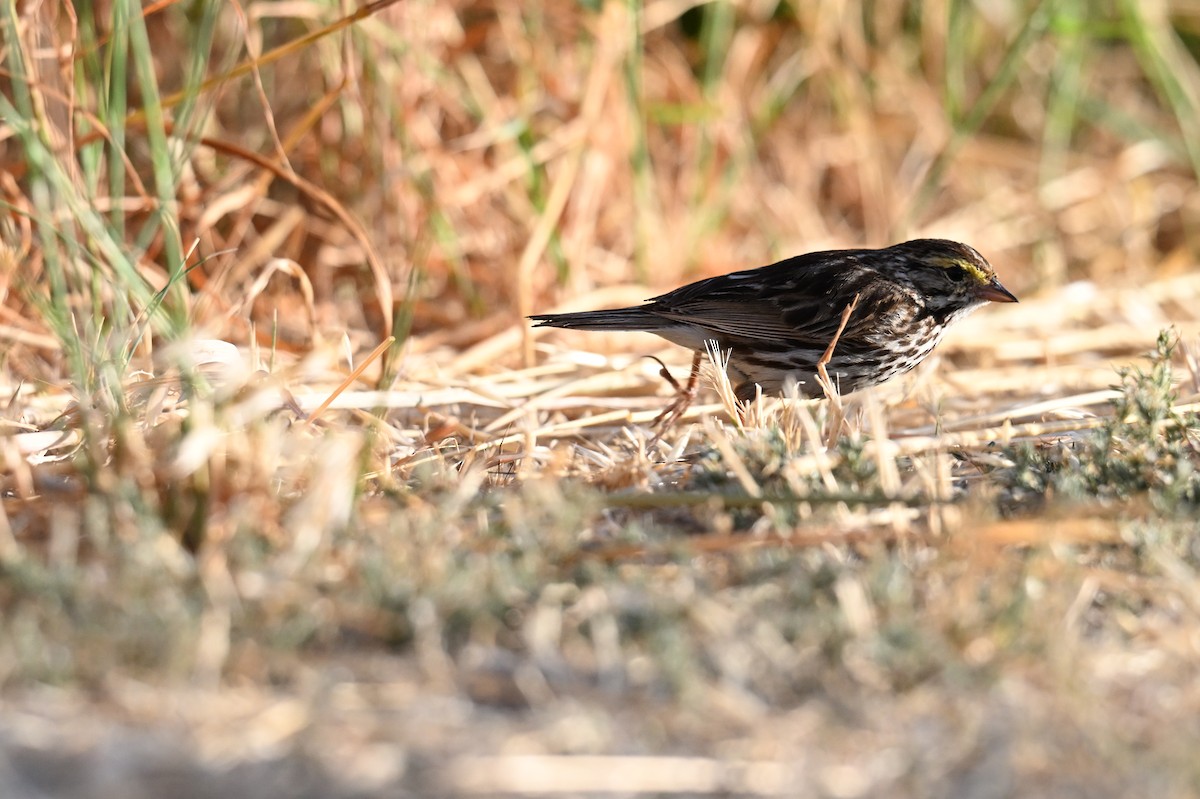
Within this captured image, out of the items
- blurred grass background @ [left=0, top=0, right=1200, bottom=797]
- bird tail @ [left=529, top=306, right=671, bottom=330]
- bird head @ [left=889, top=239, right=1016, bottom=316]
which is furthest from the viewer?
bird head @ [left=889, top=239, right=1016, bottom=316]

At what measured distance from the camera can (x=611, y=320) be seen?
4.36 metres

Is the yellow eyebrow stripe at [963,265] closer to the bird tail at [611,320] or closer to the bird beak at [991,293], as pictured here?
the bird beak at [991,293]

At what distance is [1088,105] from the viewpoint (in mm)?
7230

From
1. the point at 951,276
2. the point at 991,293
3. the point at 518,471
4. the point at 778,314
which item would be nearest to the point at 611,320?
the point at 778,314

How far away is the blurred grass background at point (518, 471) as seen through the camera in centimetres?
217

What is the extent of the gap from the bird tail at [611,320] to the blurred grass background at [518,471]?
30 cm

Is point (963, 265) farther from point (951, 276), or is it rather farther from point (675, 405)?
point (675, 405)

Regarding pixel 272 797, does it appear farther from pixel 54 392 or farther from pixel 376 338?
pixel 376 338

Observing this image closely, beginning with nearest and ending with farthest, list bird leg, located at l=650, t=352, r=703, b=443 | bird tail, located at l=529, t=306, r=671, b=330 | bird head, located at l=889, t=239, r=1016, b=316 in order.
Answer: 1. bird leg, located at l=650, t=352, r=703, b=443
2. bird tail, located at l=529, t=306, r=671, b=330
3. bird head, located at l=889, t=239, r=1016, b=316

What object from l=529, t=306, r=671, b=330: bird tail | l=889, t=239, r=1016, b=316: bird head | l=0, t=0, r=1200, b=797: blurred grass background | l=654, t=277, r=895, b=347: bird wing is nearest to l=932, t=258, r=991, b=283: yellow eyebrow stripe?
l=889, t=239, r=1016, b=316: bird head

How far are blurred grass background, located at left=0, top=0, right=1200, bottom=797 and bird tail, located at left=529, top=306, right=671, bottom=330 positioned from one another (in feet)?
0.97

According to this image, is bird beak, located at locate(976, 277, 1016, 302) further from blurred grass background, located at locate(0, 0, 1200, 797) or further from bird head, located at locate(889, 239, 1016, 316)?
blurred grass background, located at locate(0, 0, 1200, 797)

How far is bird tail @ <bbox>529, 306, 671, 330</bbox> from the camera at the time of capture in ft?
14.1

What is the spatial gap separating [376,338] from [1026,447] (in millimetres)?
3047
